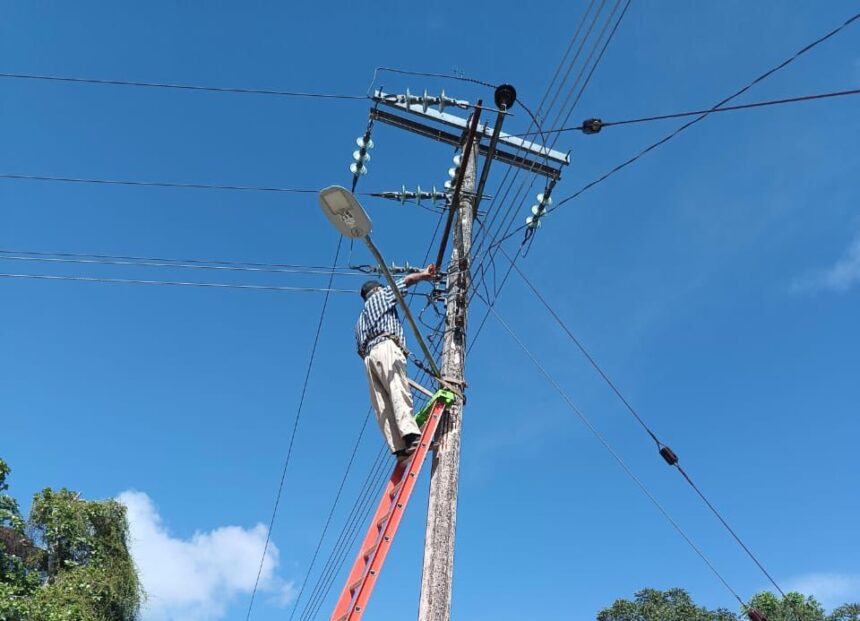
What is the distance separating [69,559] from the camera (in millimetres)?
14203

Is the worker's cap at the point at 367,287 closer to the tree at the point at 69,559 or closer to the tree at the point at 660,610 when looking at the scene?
the tree at the point at 69,559

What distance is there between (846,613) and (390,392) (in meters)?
27.6

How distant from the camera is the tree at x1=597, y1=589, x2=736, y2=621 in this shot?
2853 centimetres

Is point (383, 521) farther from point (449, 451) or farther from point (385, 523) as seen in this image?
point (449, 451)

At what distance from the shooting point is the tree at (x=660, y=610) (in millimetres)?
28531

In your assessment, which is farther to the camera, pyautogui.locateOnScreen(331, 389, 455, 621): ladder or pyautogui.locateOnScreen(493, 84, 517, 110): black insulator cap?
pyautogui.locateOnScreen(493, 84, 517, 110): black insulator cap

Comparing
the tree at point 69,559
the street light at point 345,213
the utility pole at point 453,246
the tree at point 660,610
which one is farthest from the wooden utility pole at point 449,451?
the tree at point 660,610

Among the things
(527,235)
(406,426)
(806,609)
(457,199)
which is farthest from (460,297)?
(806,609)

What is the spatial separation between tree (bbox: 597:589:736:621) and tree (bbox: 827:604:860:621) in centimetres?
346

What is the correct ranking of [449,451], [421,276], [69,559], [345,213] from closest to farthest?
[345,213]
[449,451]
[421,276]
[69,559]

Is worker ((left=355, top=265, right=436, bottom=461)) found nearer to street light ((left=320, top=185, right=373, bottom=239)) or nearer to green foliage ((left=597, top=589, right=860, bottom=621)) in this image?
street light ((left=320, top=185, right=373, bottom=239))

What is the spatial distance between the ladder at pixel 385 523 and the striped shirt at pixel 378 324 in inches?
24.9

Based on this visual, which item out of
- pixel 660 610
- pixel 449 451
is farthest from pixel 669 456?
pixel 660 610

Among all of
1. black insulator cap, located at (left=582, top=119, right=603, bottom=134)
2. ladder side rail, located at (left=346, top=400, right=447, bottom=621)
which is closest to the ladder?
ladder side rail, located at (left=346, top=400, right=447, bottom=621)
